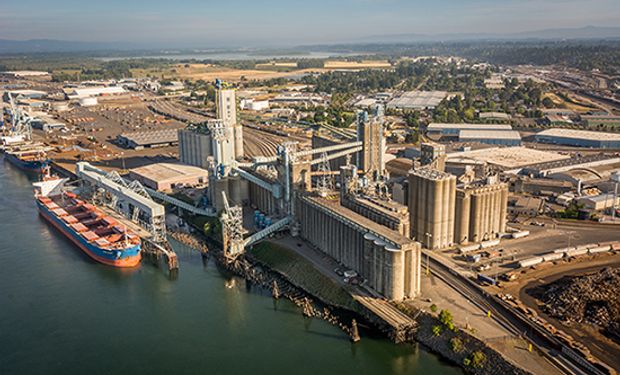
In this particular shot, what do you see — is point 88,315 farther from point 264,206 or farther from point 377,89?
point 377,89

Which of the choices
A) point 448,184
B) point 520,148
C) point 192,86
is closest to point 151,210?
point 448,184

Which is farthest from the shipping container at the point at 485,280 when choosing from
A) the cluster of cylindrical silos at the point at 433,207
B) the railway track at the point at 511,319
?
the cluster of cylindrical silos at the point at 433,207

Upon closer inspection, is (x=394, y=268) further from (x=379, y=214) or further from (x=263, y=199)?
(x=263, y=199)

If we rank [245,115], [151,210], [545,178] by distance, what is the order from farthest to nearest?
1. [245,115]
2. [545,178]
3. [151,210]

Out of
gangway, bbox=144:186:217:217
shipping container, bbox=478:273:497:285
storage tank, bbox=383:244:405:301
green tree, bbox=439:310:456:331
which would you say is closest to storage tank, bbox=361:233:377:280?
storage tank, bbox=383:244:405:301

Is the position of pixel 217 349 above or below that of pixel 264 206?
below

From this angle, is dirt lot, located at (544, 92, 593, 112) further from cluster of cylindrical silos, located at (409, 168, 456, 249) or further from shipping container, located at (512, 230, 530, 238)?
cluster of cylindrical silos, located at (409, 168, 456, 249)

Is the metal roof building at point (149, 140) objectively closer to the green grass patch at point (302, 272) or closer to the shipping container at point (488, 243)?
the green grass patch at point (302, 272)

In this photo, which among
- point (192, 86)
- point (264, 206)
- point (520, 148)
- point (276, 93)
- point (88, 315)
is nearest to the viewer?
point (88, 315)

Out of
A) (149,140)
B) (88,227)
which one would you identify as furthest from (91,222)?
(149,140)
